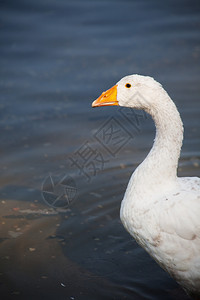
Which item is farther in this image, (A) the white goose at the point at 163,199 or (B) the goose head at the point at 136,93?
(B) the goose head at the point at 136,93

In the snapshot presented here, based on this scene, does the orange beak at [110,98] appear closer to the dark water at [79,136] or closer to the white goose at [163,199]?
the white goose at [163,199]

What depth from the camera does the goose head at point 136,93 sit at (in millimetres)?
4258

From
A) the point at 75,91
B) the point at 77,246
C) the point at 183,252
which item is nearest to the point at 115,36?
the point at 75,91

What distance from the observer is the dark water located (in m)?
4.92

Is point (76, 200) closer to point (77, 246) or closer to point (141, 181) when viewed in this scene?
point (77, 246)

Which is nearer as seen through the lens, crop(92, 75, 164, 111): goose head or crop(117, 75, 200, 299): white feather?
crop(117, 75, 200, 299): white feather

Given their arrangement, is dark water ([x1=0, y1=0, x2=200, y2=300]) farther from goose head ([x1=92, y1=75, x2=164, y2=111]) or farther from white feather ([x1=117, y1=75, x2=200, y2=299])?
goose head ([x1=92, y1=75, x2=164, y2=111])

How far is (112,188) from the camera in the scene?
21.1 feet
